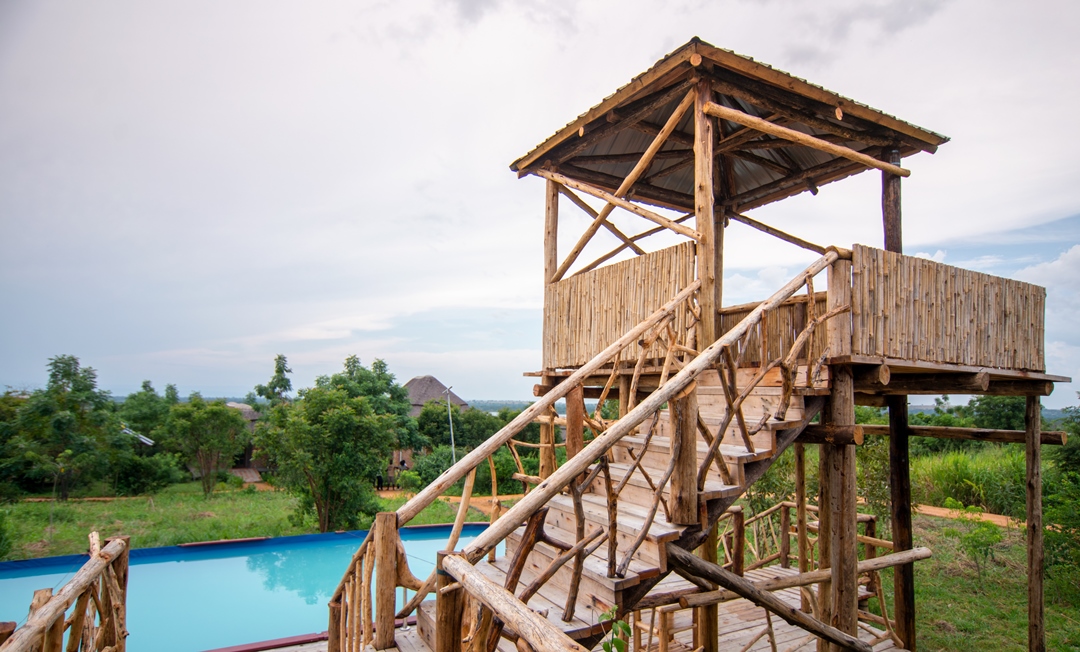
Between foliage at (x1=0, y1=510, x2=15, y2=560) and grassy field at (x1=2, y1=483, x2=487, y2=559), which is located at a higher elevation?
foliage at (x1=0, y1=510, x2=15, y2=560)

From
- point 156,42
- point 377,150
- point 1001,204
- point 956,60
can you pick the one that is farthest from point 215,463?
point 1001,204

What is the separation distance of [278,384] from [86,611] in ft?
147

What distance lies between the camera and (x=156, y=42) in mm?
22234

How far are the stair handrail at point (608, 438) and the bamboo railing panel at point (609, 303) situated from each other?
1.07 meters

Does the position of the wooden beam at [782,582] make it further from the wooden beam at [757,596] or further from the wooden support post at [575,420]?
the wooden support post at [575,420]

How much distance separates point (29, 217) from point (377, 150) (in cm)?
2791

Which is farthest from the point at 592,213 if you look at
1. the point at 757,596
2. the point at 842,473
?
the point at 757,596

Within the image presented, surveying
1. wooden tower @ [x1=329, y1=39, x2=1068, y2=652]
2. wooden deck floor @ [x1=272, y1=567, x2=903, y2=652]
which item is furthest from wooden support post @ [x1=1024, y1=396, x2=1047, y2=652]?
wooden deck floor @ [x1=272, y1=567, x2=903, y2=652]

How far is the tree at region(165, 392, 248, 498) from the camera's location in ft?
76.1

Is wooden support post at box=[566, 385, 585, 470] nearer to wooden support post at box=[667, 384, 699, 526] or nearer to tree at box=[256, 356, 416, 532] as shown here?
wooden support post at box=[667, 384, 699, 526]

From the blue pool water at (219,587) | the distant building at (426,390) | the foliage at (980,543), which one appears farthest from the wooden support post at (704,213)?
the distant building at (426,390)

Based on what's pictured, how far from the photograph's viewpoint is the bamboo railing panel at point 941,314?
4852 mm

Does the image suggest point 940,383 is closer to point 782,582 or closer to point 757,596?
point 782,582

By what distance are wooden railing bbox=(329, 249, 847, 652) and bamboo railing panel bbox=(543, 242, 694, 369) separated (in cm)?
52
